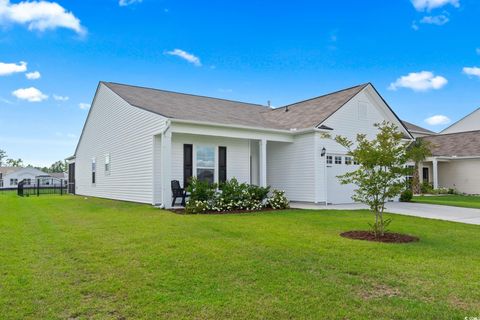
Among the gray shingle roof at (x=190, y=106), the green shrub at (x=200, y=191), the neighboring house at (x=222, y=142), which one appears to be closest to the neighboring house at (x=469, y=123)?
the neighboring house at (x=222, y=142)

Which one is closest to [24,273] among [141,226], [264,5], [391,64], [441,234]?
[141,226]

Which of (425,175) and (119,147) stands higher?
(119,147)

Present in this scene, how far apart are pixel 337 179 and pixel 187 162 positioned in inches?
253

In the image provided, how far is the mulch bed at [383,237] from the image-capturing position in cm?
700

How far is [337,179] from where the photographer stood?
15.1 meters

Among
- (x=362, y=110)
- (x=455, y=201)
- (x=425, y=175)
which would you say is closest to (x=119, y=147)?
(x=362, y=110)

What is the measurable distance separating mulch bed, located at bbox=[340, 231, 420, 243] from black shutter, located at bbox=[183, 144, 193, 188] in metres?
7.20

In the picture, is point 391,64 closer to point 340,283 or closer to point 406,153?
point 406,153

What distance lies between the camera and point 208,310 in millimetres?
3330

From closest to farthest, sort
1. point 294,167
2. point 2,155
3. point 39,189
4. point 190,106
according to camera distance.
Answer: point 294,167 < point 190,106 < point 39,189 < point 2,155

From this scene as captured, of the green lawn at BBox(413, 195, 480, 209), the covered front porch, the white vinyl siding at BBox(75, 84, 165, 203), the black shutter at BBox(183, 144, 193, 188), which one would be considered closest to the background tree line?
the white vinyl siding at BBox(75, 84, 165, 203)

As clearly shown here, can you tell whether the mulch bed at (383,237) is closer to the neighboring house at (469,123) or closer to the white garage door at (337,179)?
the white garage door at (337,179)

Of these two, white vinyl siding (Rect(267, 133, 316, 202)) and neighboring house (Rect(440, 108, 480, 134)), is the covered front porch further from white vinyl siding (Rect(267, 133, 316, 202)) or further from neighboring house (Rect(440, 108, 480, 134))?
neighboring house (Rect(440, 108, 480, 134))

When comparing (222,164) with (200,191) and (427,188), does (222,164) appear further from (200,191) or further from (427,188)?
(427,188)
